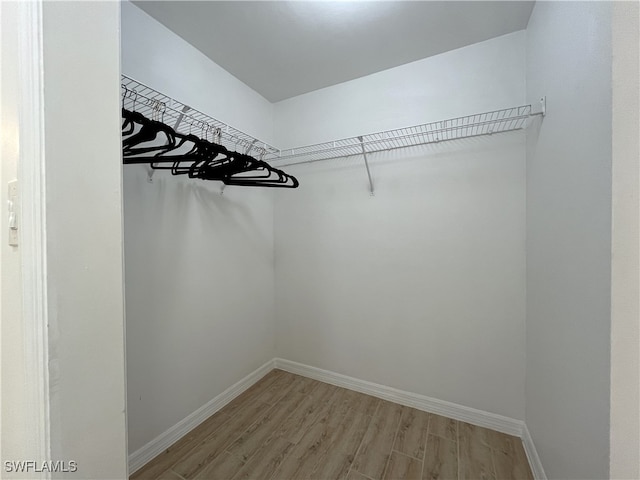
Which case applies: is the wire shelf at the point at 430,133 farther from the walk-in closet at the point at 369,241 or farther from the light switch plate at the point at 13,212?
the light switch plate at the point at 13,212

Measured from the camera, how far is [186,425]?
1589 mm

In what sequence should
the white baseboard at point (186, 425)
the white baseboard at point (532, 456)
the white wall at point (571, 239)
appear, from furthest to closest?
the white baseboard at point (186, 425) → the white baseboard at point (532, 456) → the white wall at point (571, 239)

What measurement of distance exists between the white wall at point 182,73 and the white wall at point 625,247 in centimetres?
196

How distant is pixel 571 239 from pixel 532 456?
1243 mm

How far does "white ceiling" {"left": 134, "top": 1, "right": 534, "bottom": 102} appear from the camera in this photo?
138cm

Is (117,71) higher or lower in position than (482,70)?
lower

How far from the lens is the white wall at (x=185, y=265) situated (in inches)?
53.9

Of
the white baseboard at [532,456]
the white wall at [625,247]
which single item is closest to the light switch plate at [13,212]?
the white wall at [625,247]

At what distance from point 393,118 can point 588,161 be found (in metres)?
1.28

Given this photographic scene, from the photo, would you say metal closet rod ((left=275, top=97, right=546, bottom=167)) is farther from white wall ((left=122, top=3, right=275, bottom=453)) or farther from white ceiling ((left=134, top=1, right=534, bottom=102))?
white wall ((left=122, top=3, right=275, bottom=453))

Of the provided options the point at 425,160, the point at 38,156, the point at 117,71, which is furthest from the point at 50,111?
the point at 425,160

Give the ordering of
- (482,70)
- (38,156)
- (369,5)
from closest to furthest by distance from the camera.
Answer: (38,156) → (369,5) → (482,70)

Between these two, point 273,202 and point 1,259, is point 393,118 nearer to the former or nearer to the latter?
point 273,202

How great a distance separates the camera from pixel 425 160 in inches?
69.9
